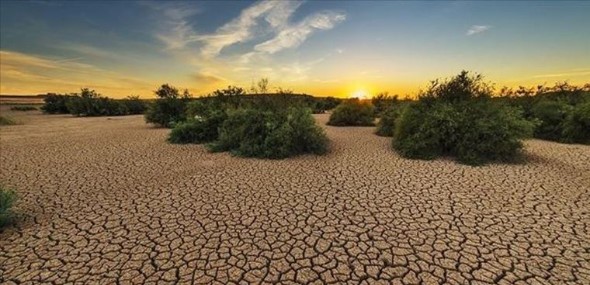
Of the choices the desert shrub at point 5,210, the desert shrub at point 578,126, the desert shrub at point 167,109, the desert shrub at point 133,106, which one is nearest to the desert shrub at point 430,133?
the desert shrub at point 578,126

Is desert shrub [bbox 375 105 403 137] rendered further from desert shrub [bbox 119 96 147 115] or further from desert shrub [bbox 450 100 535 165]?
desert shrub [bbox 119 96 147 115]

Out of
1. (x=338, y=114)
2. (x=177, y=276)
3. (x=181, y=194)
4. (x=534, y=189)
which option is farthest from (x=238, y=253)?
(x=338, y=114)

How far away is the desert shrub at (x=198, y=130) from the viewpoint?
1152 cm

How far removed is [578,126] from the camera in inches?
432

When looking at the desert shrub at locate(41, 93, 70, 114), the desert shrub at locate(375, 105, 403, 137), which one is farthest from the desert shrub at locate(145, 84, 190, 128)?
the desert shrub at locate(41, 93, 70, 114)

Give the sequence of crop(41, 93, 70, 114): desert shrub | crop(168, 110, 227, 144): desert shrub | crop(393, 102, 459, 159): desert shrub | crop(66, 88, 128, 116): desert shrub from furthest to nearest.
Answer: crop(41, 93, 70, 114): desert shrub
crop(66, 88, 128, 116): desert shrub
crop(168, 110, 227, 144): desert shrub
crop(393, 102, 459, 159): desert shrub

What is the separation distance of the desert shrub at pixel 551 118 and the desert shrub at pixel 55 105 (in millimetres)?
40814

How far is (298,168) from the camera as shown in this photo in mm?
7613

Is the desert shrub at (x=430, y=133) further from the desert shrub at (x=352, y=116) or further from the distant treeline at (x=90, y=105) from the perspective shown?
the distant treeline at (x=90, y=105)

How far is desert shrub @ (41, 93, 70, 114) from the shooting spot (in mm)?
31906

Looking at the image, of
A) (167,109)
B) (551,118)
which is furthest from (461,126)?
(167,109)

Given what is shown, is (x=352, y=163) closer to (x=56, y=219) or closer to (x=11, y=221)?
(x=56, y=219)

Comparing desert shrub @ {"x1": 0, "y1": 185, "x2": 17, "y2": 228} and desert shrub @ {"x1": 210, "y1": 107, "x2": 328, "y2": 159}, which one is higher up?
desert shrub @ {"x1": 210, "y1": 107, "x2": 328, "y2": 159}

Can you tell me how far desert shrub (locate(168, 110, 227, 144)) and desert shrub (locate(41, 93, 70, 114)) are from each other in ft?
94.5
